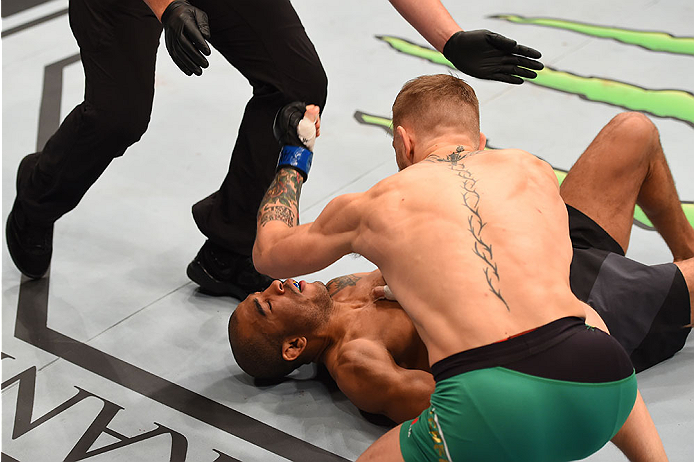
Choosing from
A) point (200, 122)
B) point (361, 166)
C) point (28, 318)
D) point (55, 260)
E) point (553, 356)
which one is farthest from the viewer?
A: point (200, 122)

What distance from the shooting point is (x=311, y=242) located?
177cm

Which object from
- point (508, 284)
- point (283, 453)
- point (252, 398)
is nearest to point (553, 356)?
point (508, 284)

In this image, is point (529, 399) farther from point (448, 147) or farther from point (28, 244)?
point (28, 244)

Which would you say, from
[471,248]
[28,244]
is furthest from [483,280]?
[28,244]

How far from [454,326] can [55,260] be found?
183cm

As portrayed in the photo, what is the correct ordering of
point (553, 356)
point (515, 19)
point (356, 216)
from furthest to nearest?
point (515, 19)
point (356, 216)
point (553, 356)

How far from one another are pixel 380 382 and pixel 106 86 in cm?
117

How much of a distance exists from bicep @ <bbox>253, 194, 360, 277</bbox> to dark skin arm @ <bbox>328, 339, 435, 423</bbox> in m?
0.28

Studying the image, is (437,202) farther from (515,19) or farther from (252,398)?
(515,19)

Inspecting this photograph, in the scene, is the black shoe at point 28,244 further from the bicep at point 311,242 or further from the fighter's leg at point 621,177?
the fighter's leg at point 621,177

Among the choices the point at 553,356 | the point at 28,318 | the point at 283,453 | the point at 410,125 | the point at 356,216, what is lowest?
the point at 283,453

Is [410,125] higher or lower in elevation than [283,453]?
higher

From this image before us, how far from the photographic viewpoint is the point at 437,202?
5.20 feet

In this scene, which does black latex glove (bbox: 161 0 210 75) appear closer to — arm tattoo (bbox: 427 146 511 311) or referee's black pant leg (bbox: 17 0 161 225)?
referee's black pant leg (bbox: 17 0 161 225)
